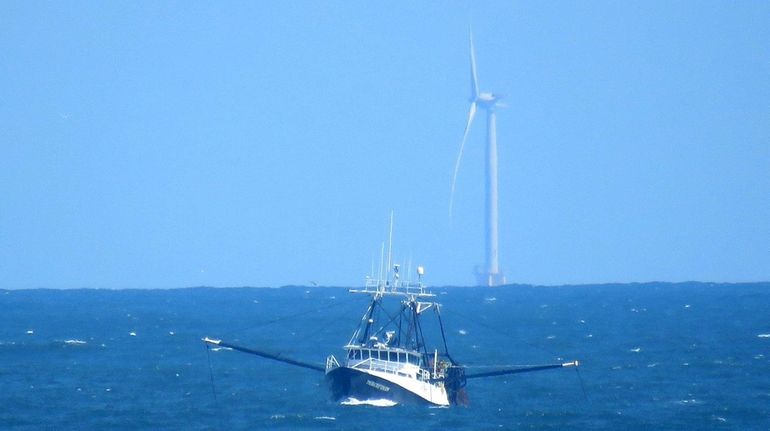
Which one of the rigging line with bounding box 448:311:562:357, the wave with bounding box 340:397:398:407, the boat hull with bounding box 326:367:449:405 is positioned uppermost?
the rigging line with bounding box 448:311:562:357

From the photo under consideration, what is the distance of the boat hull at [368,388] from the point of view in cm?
7844

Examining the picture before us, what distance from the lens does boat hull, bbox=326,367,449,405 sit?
257 ft

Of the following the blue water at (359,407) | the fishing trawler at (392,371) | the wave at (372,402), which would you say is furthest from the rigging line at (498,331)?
the wave at (372,402)

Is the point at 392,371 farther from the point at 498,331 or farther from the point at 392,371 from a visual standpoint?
the point at 498,331

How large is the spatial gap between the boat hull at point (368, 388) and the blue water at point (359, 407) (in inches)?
29.8

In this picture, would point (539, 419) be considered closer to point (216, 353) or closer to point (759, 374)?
point (759, 374)

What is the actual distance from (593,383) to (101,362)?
38624 millimetres

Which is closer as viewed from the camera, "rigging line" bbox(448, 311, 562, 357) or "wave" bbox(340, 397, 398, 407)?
"wave" bbox(340, 397, 398, 407)

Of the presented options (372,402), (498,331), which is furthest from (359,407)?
(498,331)

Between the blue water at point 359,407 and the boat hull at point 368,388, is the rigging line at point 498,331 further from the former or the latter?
the boat hull at point 368,388

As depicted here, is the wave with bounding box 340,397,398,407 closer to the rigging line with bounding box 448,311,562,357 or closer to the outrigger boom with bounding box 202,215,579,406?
the outrigger boom with bounding box 202,215,579,406

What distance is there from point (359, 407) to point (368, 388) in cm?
127

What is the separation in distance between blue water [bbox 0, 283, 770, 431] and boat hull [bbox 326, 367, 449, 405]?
29.8 inches

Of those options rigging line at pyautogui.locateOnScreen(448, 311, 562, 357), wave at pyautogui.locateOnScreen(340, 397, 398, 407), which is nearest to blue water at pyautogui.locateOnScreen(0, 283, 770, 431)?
rigging line at pyautogui.locateOnScreen(448, 311, 562, 357)
